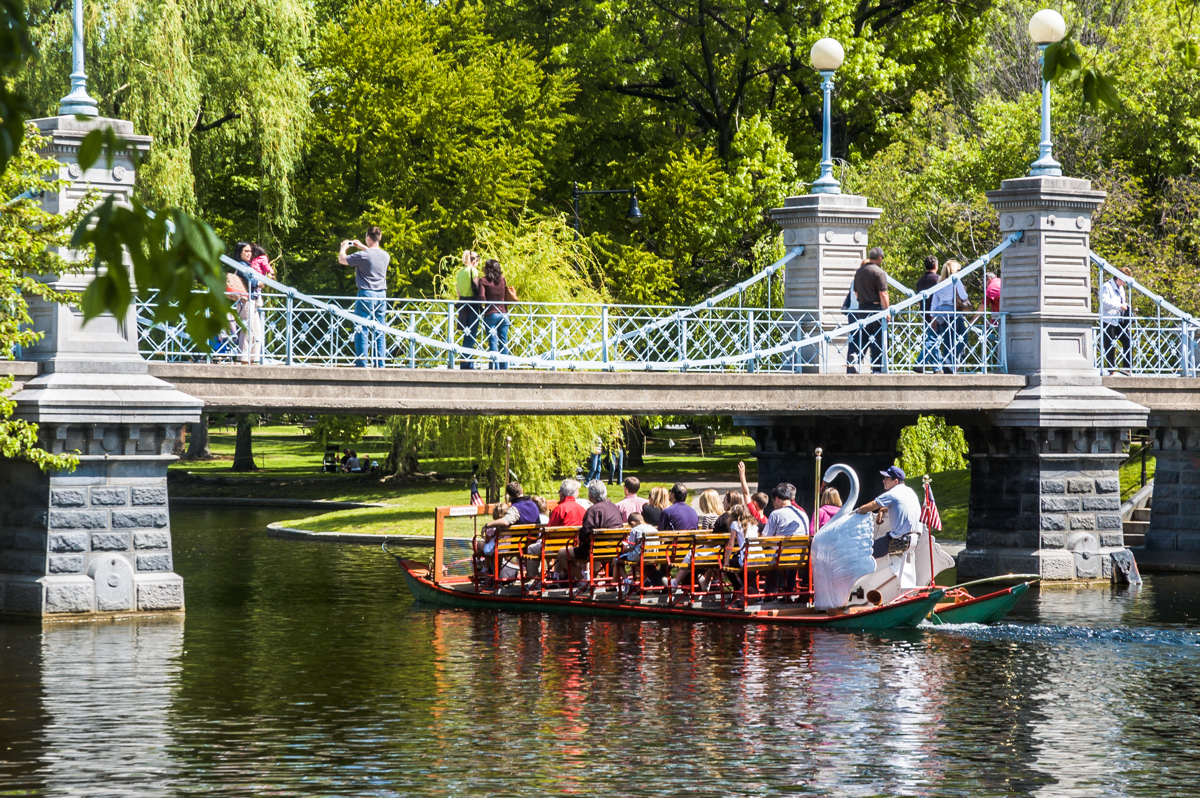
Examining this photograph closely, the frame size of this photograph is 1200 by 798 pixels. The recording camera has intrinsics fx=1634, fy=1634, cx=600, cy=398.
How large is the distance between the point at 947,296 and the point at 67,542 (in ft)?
39.7

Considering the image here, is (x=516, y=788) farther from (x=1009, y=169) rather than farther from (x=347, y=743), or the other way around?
(x=1009, y=169)

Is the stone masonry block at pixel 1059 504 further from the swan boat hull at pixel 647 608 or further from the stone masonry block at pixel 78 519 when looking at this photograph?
the stone masonry block at pixel 78 519

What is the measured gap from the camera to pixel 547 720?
12.1 meters

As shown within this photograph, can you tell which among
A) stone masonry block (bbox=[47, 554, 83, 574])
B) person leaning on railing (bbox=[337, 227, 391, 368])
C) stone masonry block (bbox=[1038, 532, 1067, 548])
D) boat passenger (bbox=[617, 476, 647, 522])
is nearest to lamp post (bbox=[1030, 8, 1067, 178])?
stone masonry block (bbox=[1038, 532, 1067, 548])

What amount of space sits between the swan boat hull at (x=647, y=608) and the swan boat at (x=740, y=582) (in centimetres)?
1

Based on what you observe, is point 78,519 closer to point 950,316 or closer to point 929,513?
point 929,513

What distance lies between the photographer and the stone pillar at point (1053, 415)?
72.1 ft

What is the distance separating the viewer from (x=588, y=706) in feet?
41.6

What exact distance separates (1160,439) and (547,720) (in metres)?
16.2

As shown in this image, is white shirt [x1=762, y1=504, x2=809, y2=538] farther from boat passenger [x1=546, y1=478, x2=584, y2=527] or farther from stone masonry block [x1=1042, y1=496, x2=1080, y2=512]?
stone masonry block [x1=1042, y1=496, x2=1080, y2=512]

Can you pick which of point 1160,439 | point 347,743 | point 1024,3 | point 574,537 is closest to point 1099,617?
point 574,537

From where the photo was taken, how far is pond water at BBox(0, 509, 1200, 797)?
10.2 m

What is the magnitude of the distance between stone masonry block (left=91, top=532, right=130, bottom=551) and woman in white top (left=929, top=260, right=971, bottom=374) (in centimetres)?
1094

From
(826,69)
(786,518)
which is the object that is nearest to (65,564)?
(786,518)
